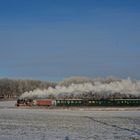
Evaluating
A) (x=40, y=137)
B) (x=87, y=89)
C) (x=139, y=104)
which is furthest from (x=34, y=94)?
(x=40, y=137)

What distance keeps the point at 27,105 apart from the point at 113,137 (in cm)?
6835

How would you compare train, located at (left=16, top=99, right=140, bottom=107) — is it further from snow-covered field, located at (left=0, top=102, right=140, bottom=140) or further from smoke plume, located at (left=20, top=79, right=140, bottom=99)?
snow-covered field, located at (left=0, top=102, right=140, bottom=140)

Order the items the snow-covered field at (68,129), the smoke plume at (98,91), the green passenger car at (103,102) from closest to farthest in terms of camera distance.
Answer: the snow-covered field at (68,129)
the green passenger car at (103,102)
the smoke plume at (98,91)

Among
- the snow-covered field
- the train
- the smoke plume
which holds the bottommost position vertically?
the snow-covered field

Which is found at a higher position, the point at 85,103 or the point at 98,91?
the point at 98,91

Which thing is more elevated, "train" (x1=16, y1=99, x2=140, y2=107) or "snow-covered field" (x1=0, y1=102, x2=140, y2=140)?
"train" (x1=16, y1=99, x2=140, y2=107)

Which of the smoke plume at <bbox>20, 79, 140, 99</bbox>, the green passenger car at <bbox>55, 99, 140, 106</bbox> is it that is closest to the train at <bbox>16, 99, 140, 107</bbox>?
the green passenger car at <bbox>55, 99, 140, 106</bbox>

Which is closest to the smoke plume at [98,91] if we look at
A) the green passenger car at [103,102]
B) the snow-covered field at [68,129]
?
the green passenger car at [103,102]

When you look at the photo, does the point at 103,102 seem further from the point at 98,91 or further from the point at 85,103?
the point at 98,91

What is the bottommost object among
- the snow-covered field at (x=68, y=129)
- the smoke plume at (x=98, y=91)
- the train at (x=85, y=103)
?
the snow-covered field at (x=68, y=129)

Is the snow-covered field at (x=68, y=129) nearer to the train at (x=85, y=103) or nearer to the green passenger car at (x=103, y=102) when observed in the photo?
the train at (x=85, y=103)

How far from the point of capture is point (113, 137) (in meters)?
Answer: 22.1

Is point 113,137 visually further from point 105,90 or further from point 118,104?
point 105,90

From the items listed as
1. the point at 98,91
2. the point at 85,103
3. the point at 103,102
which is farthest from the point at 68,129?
the point at 98,91
